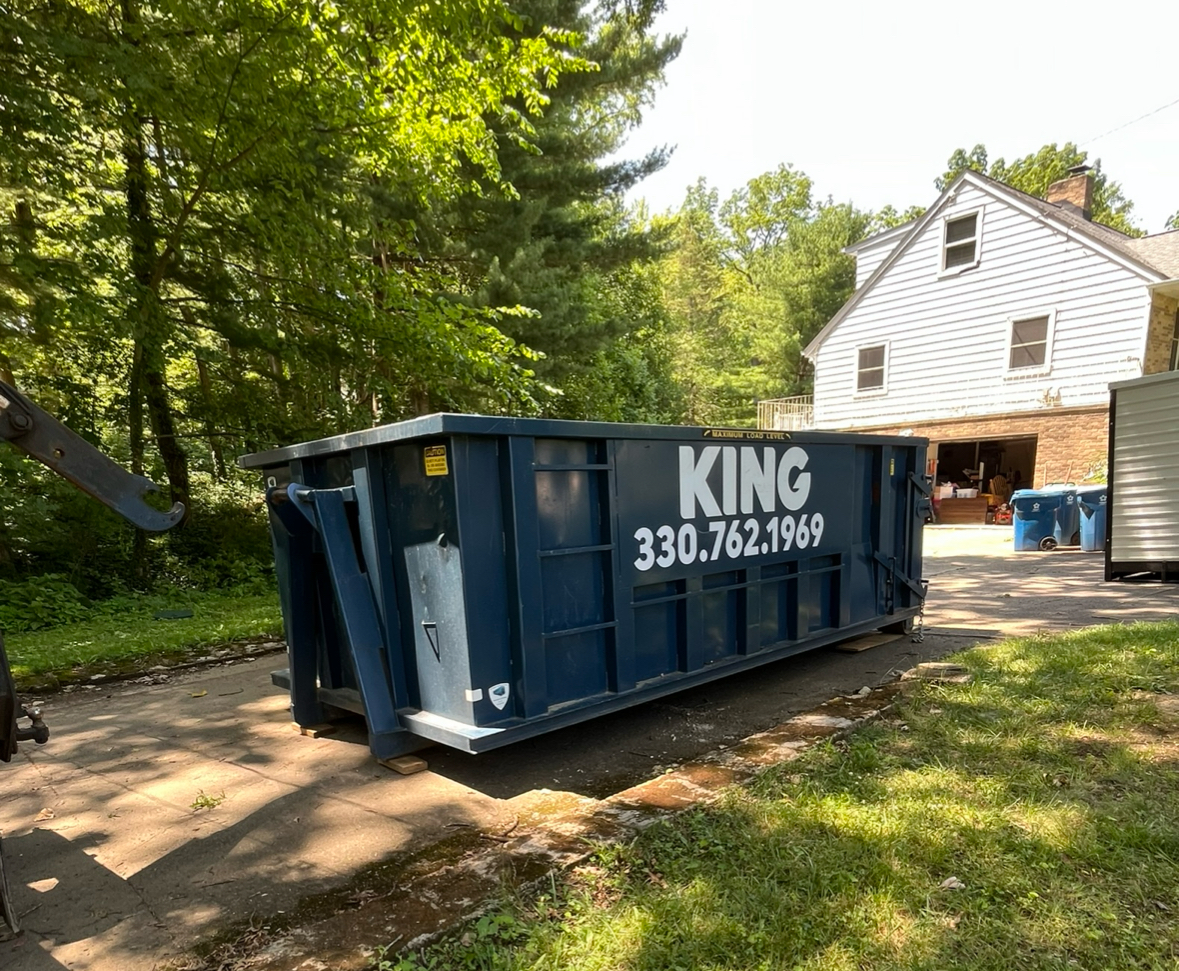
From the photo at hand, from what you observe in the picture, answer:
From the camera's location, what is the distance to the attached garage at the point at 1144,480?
29.6 ft

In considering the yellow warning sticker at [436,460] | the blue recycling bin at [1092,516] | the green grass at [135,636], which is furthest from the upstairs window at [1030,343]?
the yellow warning sticker at [436,460]

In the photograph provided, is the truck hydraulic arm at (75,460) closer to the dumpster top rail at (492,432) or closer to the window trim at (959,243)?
the dumpster top rail at (492,432)

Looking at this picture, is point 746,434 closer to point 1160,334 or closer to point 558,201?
point 558,201

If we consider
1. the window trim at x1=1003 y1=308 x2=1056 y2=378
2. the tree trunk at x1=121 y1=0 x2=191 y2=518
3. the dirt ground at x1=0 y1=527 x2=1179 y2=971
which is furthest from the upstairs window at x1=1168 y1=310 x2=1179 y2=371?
the tree trunk at x1=121 y1=0 x2=191 y2=518

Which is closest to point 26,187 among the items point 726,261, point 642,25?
point 642,25

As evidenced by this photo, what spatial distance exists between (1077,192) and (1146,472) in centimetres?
1303

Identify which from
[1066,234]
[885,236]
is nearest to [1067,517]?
[1066,234]

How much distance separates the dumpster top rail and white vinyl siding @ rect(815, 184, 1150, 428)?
1425 cm

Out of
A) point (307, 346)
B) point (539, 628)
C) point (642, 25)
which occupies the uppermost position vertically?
point (642, 25)

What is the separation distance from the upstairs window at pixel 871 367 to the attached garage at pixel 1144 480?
9.40 meters

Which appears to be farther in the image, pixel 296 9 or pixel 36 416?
pixel 296 9

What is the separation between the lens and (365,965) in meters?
2.12

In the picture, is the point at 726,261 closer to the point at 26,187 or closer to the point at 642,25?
the point at 642,25

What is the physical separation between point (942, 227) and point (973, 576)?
11198mm
